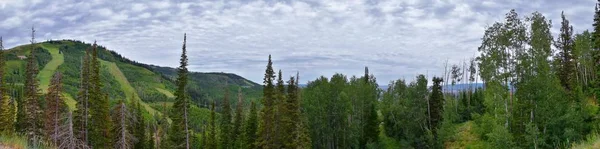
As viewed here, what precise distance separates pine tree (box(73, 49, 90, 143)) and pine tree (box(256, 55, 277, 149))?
55.4 ft

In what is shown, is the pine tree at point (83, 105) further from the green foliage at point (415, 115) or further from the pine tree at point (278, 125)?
the green foliage at point (415, 115)

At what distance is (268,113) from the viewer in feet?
154

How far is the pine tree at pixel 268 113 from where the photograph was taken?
45.8 meters

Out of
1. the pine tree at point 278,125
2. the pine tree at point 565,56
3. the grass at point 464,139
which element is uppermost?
the pine tree at point 565,56

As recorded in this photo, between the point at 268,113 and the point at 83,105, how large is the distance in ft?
59.0

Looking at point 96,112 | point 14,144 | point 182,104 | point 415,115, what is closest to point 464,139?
point 415,115

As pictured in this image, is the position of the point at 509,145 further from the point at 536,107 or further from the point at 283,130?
the point at 283,130

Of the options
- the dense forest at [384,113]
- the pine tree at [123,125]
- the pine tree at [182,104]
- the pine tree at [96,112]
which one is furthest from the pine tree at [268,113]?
the pine tree at [96,112]

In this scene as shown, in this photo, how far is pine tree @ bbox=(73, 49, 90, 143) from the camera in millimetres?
42675

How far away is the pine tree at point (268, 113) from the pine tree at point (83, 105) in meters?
16.9

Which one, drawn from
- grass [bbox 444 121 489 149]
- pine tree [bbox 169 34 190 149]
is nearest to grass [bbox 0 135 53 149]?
pine tree [bbox 169 34 190 149]

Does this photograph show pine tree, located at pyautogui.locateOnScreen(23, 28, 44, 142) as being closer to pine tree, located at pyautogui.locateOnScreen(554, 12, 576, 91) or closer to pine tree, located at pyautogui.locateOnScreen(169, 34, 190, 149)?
pine tree, located at pyautogui.locateOnScreen(169, 34, 190, 149)

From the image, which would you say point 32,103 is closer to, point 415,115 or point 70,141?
point 70,141

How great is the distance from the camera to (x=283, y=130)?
147ft
